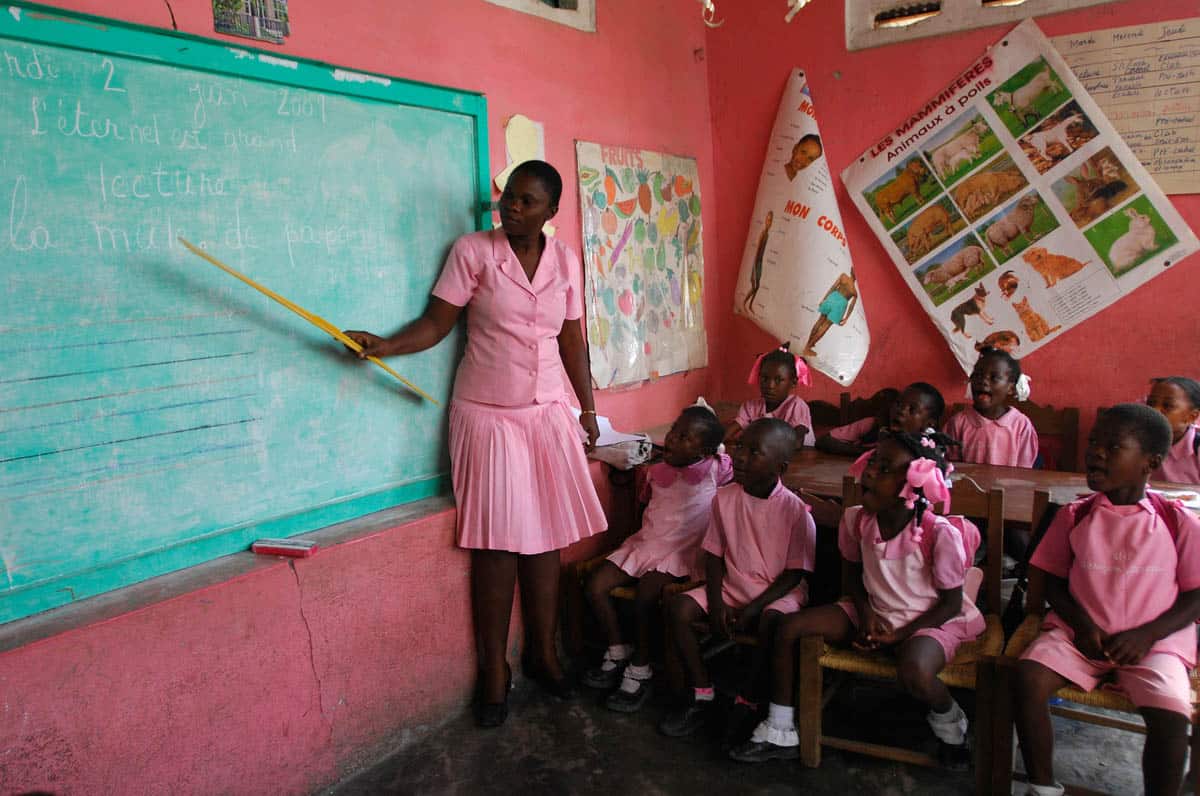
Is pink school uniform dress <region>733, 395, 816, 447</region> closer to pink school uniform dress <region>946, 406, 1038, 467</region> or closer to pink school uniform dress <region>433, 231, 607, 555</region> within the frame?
pink school uniform dress <region>946, 406, 1038, 467</region>

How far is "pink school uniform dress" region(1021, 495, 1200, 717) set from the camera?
2.07m

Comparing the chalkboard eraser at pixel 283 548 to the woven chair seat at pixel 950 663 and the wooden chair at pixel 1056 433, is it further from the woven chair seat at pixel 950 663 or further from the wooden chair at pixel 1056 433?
the wooden chair at pixel 1056 433

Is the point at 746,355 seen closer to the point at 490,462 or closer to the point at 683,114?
the point at 683,114

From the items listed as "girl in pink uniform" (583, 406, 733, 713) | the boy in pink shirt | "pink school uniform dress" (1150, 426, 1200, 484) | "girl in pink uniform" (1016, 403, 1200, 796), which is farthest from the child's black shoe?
"pink school uniform dress" (1150, 426, 1200, 484)

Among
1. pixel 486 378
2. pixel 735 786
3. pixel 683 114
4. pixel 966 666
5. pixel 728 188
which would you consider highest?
pixel 683 114

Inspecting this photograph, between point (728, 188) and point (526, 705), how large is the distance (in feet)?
9.37

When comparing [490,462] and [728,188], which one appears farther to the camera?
[728,188]

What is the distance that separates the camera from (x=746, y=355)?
4625 mm

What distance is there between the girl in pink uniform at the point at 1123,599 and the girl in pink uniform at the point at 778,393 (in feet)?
4.69

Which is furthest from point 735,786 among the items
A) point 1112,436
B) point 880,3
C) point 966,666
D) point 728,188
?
point 880,3

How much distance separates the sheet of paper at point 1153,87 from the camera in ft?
11.2

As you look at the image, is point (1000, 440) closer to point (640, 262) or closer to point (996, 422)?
point (996, 422)

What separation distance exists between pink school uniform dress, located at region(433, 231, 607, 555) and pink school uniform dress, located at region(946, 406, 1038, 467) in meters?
1.73

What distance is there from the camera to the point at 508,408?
2.80 m
